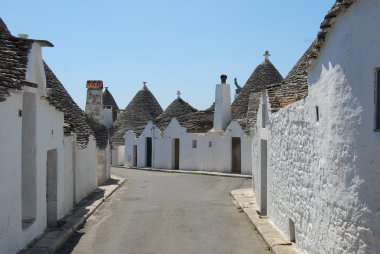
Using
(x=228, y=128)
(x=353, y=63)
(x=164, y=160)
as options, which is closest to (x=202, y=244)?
(x=353, y=63)

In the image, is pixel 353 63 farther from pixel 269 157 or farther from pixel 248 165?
pixel 248 165

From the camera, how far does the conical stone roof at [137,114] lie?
3794cm

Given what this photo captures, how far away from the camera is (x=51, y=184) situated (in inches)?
475

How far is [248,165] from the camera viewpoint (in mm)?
26109

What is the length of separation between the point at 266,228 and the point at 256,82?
1928cm

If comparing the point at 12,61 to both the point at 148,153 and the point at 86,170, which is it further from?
the point at 148,153

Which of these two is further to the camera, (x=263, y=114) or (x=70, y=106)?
(x=70, y=106)

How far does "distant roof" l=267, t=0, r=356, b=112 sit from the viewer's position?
6.54 metres

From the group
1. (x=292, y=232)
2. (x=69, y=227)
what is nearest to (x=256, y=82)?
(x=69, y=227)

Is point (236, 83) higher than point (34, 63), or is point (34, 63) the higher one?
point (236, 83)

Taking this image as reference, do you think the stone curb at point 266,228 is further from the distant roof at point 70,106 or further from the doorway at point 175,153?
the doorway at point 175,153

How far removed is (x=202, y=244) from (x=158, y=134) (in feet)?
74.8

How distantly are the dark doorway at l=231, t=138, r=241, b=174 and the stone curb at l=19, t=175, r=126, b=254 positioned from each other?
397 inches

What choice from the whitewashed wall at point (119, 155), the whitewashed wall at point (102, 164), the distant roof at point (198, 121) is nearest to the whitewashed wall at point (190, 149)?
the distant roof at point (198, 121)
